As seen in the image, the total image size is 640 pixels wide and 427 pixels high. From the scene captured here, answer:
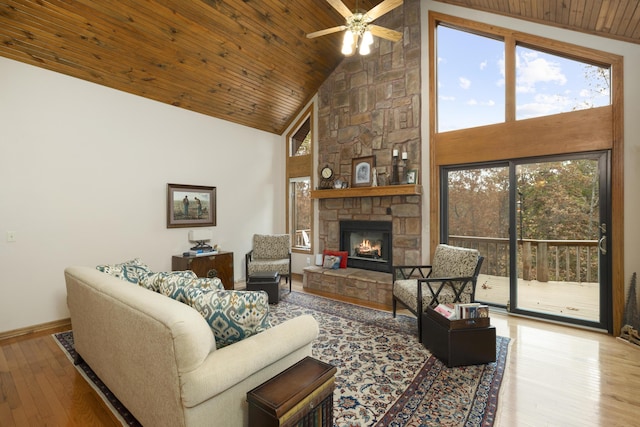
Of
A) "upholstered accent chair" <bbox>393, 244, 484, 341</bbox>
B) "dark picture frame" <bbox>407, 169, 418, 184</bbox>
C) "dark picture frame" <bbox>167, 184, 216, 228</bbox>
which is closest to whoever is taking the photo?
"upholstered accent chair" <bbox>393, 244, 484, 341</bbox>

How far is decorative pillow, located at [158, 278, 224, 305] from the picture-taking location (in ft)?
5.99

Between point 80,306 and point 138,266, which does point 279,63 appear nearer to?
point 138,266

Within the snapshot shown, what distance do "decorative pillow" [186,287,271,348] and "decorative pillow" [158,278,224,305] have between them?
98 mm

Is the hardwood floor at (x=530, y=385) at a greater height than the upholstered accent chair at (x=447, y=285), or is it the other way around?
the upholstered accent chair at (x=447, y=285)

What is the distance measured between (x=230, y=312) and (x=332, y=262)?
147 inches

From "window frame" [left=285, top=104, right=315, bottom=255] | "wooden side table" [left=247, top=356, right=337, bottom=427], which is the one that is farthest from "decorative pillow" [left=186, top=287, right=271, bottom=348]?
"window frame" [left=285, top=104, right=315, bottom=255]

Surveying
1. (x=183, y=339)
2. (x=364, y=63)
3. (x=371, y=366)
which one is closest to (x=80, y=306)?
(x=183, y=339)

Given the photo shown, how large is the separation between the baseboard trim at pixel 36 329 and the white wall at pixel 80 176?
62 millimetres

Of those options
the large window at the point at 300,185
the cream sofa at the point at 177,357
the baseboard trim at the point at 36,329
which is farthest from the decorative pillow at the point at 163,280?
the large window at the point at 300,185

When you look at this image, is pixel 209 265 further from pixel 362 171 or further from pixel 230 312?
pixel 230 312

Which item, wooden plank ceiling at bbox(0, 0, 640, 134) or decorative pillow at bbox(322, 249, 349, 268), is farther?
decorative pillow at bbox(322, 249, 349, 268)

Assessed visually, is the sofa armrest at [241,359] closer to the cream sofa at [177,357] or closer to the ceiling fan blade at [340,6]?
the cream sofa at [177,357]

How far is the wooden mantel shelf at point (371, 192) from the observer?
177 inches

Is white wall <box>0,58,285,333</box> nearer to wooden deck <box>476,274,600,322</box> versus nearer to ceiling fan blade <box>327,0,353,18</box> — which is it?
ceiling fan blade <box>327,0,353,18</box>
